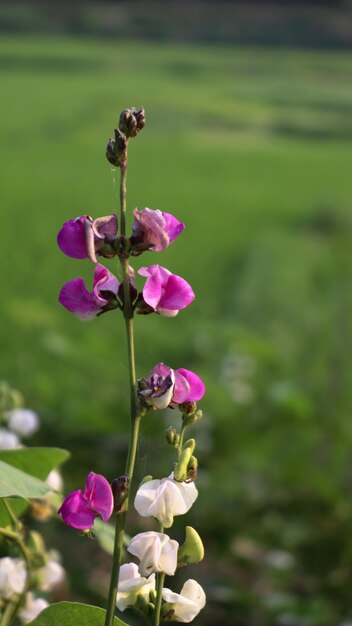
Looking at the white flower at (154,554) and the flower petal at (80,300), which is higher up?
the flower petal at (80,300)

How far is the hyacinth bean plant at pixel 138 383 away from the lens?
304 millimetres

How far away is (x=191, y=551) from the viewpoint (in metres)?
0.34

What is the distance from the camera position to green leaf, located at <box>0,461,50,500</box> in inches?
13.2

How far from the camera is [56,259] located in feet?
7.95

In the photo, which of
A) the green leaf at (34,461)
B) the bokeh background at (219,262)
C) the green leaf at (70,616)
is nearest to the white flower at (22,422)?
the bokeh background at (219,262)

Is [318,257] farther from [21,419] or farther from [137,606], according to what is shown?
[137,606]

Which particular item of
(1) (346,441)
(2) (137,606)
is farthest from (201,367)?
(2) (137,606)

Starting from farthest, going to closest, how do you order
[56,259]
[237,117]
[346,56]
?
[346,56], [237,117], [56,259]

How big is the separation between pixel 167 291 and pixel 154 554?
0.07 metres

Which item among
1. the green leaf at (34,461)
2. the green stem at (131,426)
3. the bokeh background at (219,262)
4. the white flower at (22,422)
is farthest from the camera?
the bokeh background at (219,262)

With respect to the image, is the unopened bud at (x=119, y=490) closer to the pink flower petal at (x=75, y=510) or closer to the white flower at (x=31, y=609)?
the pink flower petal at (x=75, y=510)

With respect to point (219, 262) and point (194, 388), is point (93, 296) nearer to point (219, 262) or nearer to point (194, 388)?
point (194, 388)

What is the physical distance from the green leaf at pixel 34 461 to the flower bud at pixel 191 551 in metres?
0.09

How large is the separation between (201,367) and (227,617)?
635 mm
